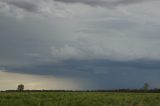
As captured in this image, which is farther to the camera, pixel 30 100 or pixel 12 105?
pixel 30 100

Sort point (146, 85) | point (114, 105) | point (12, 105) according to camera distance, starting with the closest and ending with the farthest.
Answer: point (12, 105)
point (114, 105)
point (146, 85)

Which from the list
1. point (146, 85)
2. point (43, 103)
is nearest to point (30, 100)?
point (43, 103)

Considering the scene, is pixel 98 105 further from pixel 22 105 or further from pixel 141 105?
pixel 22 105

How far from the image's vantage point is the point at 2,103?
35.0 metres

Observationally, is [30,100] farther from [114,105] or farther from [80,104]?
[114,105]

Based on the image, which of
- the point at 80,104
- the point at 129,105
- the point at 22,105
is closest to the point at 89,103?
the point at 80,104

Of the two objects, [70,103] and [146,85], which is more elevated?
[146,85]

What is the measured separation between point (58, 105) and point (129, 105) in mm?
5994

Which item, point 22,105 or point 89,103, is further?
point 89,103

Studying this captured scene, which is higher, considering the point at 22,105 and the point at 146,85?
the point at 146,85

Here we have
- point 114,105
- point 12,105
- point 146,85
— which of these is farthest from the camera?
point 146,85

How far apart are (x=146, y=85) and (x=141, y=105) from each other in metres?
79.9

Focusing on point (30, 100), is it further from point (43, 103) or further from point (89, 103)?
point (89, 103)

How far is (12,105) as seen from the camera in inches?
1356
